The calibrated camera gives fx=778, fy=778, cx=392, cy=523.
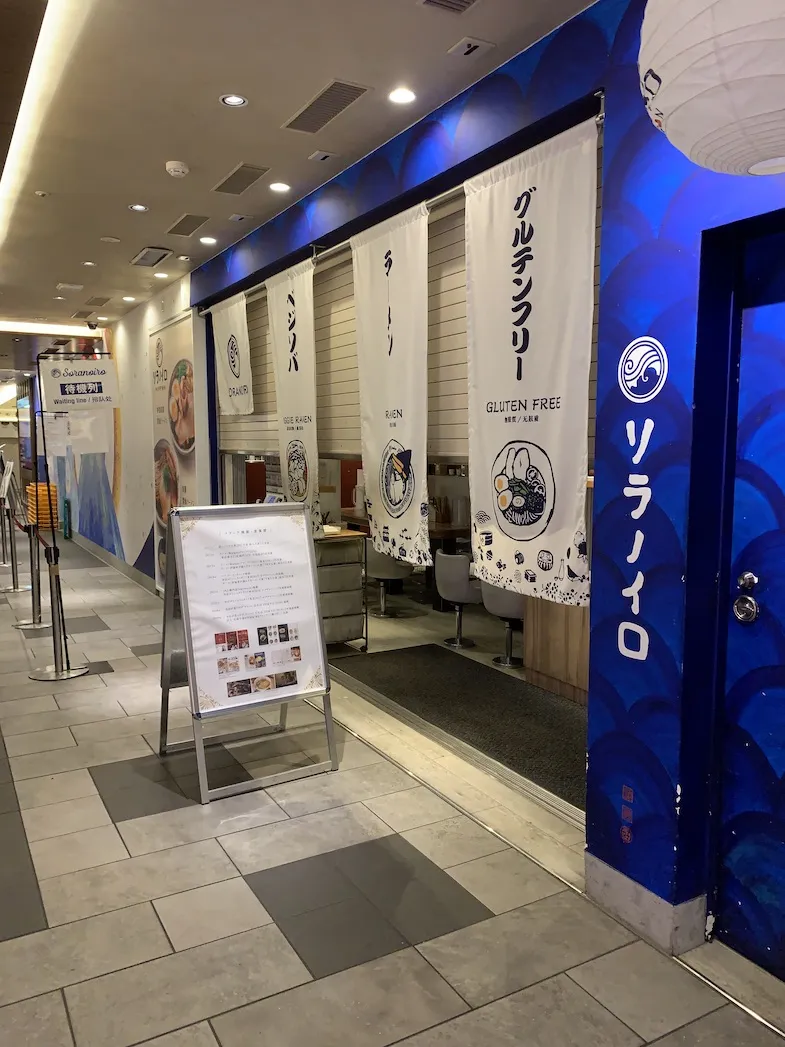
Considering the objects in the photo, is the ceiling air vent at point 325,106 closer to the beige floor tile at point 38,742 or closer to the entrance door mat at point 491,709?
the entrance door mat at point 491,709

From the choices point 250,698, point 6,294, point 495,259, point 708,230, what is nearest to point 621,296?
point 708,230

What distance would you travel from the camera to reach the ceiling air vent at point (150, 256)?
6.06m

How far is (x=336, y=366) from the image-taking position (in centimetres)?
501

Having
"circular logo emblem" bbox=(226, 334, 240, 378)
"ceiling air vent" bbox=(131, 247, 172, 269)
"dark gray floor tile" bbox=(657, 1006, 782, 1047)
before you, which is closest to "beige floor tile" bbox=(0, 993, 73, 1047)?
"dark gray floor tile" bbox=(657, 1006, 782, 1047)

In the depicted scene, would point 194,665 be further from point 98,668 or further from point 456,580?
point 456,580

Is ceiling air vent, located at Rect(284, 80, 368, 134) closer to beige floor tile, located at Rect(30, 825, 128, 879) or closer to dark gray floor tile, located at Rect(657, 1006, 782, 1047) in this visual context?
beige floor tile, located at Rect(30, 825, 128, 879)

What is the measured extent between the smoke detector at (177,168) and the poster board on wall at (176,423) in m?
2.50

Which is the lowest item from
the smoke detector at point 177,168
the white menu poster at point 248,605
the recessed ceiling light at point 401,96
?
the white menu poster at point 248,605

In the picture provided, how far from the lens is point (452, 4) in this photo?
2650 mm

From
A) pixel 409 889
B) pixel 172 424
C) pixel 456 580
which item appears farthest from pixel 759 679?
pixel 172 424

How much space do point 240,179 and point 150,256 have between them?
2.12m

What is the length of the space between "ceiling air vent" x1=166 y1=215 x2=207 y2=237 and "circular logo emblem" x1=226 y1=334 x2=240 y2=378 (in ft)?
2.79

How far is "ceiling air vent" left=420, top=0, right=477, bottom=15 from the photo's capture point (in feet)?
8.63

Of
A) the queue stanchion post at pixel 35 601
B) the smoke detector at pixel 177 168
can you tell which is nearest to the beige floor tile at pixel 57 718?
the queue stanchion post at pixel 35 601
